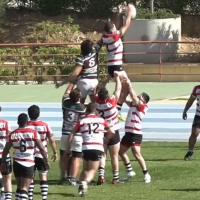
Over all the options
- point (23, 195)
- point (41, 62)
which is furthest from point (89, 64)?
point (41, 62)

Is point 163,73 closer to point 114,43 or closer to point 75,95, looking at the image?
point 114,43

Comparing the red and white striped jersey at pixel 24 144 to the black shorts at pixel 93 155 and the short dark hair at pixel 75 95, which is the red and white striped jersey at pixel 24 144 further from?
the short dark hair at pixel 75 95

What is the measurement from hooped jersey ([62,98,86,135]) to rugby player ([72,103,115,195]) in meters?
0.98

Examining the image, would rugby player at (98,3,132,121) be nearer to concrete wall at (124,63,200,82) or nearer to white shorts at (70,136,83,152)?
white shorts at (70,136,83,152)

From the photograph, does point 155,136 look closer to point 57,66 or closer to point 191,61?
point 57,66

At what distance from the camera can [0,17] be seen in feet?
126

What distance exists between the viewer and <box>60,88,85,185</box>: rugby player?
1385 centimetres

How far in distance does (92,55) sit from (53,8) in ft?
85.5

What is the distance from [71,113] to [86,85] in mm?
992

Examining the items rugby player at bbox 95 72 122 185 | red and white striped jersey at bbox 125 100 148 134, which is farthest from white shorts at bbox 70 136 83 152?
red and white striped jersey at bbox 125 100 148 134

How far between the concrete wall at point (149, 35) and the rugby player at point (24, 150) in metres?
21.3

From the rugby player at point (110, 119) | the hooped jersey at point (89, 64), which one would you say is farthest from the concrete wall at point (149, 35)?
the rugby player at point (110, 119)

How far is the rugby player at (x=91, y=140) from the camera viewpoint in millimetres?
12773

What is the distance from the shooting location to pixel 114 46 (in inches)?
611
